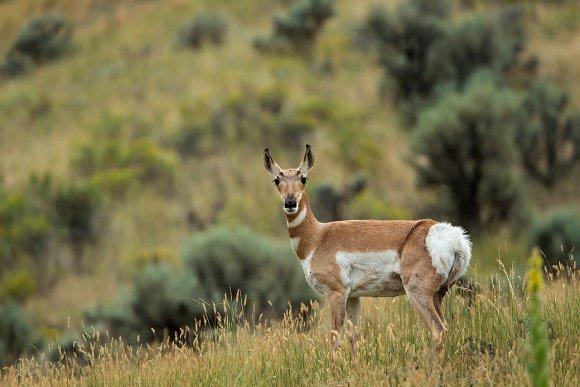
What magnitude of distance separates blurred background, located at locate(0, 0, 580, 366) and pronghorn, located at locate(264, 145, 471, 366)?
9.69 meters

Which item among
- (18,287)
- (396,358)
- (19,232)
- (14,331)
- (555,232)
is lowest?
(14,331)

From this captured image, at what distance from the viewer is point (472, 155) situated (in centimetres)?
2525

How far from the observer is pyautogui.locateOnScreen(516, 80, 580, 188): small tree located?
88.6ft

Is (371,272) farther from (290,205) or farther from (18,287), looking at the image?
(18,287)

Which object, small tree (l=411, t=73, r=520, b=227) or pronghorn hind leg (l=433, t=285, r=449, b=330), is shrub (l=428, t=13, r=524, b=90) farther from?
pronghorn hind leg (l=433, t=285, r=449, b=330)

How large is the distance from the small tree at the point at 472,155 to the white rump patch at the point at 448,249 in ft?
56.9

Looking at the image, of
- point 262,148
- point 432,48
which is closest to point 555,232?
point 262,148

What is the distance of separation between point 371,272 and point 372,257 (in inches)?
5.5

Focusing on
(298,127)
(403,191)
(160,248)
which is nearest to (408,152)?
(403,191)

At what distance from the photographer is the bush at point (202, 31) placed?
36.0m

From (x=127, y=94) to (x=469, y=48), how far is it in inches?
515

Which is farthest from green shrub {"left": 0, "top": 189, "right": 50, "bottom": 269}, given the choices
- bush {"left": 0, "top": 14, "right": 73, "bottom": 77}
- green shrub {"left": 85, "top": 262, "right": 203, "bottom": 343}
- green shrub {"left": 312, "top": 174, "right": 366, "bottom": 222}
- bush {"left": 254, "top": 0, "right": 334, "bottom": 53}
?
bush {"left": 0, "top": 14, "right": 73, "bottom": 77}

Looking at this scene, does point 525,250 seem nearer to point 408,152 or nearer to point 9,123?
point 408,152

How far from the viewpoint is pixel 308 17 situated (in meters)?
34.6
